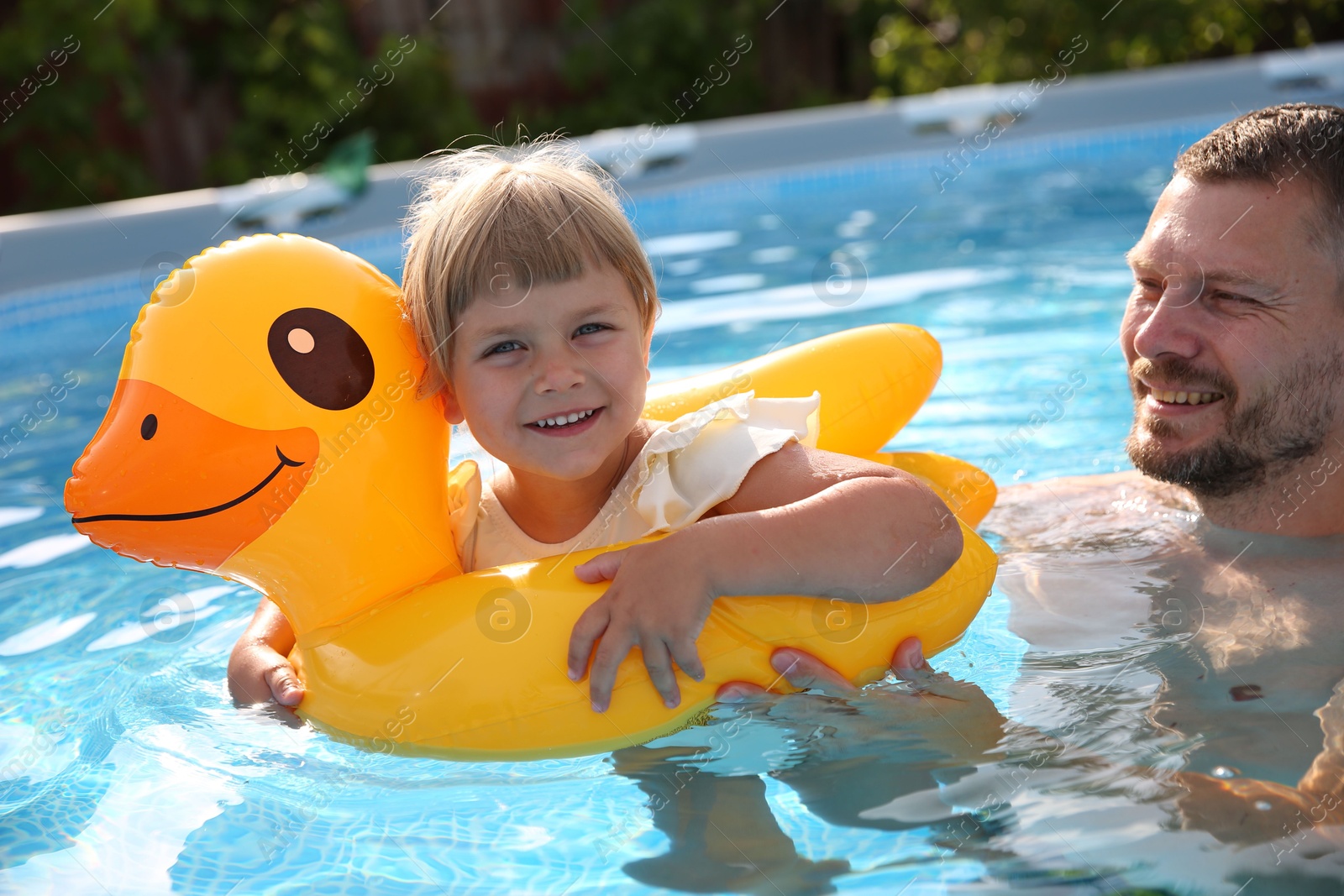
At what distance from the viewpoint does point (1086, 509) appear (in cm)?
298

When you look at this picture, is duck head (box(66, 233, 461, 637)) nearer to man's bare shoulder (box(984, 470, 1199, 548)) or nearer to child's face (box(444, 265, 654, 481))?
child's face (box(444, 265, 654, 481))

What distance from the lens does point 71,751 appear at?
2.43m

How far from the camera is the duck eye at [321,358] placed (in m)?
2.12

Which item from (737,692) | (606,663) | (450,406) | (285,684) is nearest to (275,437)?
(450,406)

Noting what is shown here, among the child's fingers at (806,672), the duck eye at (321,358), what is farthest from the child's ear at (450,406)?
the child's fingers at (806,672)

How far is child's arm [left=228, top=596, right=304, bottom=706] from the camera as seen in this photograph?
2.25 meters

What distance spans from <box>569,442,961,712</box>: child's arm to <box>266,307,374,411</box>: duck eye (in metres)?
0.57

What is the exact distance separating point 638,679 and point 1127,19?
9.28m

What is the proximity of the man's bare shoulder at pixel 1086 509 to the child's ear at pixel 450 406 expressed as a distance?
137 centimetres

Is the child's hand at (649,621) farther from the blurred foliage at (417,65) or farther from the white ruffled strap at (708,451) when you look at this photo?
the blurred foliage at (417,65)

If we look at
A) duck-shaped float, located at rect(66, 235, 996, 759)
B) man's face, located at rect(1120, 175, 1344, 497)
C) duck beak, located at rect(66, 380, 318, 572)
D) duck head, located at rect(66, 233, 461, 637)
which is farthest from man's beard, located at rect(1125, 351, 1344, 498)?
duck beak, located at rect(66, 380, 318, 572)

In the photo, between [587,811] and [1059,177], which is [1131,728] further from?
[1059,177]

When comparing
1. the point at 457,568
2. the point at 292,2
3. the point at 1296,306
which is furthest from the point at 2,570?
the point at 292,2

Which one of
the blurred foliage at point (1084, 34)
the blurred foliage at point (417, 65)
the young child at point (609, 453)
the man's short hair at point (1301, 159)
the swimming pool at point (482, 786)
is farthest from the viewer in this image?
the blurred foliage at point (1084, 34)
